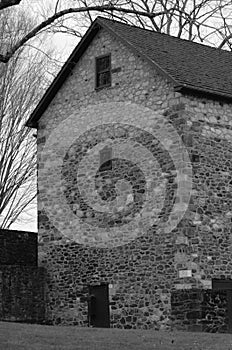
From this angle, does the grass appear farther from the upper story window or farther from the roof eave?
the upper story window

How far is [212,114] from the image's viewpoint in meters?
24.5

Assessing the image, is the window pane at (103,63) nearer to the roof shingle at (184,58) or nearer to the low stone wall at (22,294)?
the roof shingle at (184,58)

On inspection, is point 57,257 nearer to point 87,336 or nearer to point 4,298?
point 4,298

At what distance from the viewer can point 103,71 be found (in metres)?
26.5

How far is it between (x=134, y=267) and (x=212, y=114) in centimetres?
475

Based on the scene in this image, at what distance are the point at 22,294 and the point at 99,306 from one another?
2398mm

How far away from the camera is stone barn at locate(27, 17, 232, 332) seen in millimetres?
23453

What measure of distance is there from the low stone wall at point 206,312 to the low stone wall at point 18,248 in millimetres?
7871

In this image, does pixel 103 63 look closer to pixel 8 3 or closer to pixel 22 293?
pixel 22 293

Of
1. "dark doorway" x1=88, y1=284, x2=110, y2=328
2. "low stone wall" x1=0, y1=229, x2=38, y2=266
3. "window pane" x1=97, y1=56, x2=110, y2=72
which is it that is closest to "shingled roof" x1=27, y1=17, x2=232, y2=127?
"window pane" x1=97, y1=56, x2=110, y2=72

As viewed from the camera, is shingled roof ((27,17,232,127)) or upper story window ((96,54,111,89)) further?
upper story window ((96,54,111,89))

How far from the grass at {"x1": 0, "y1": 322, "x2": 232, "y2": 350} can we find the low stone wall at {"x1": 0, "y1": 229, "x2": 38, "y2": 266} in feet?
29.0

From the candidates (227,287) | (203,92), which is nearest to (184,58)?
(203,92)

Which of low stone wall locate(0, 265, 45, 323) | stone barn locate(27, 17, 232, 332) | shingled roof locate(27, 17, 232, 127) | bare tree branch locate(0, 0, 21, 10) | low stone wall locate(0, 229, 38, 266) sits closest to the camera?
bare tree branch locate(0, 0, 21, 10)
